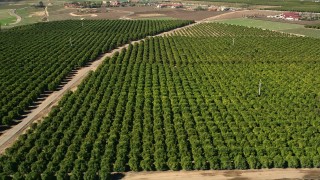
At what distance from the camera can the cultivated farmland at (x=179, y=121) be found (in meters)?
40.3

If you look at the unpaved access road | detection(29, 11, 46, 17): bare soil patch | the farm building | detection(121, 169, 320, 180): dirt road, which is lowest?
detection(121, 169, 320, 180): dirt road

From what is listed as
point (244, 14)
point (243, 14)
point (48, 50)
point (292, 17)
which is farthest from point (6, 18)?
point (292, 17)

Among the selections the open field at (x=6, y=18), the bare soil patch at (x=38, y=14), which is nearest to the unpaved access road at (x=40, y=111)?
the open field at (x=6, y=18)

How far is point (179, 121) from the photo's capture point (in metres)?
50.4

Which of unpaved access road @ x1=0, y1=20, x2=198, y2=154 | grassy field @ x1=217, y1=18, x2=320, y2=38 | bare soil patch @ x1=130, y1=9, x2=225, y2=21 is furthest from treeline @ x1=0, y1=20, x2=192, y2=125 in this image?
grassy field @ x1=217, y1=18, x2=320, y2=38

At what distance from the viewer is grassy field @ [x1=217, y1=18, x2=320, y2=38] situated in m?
132

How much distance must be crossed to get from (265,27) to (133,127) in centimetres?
10961

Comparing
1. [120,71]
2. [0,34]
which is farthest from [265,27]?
[0,34]

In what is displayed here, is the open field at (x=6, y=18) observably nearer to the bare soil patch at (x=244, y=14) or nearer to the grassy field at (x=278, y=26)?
the bare soil patch at (x=244, y=14)

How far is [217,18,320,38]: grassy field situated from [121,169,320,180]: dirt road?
314ft

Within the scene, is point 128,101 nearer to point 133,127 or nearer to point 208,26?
point 133,127

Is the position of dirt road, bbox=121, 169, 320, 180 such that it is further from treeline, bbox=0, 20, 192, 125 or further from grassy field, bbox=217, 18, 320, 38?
grassy field, bbox=217, 18, 320, 38

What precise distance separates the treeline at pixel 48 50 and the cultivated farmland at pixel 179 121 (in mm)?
7681

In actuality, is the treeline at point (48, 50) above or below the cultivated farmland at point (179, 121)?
above
